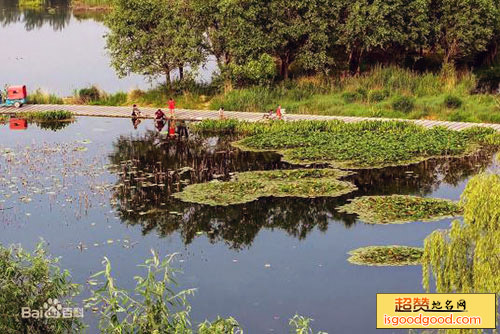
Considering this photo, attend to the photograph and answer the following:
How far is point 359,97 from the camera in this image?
46.8 metres

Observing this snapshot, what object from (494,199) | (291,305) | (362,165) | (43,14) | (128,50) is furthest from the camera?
(43,14)

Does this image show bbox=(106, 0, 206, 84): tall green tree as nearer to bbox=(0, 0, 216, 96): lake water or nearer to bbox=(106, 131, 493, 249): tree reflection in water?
bbox=(0, 0, 216, 96): lake water

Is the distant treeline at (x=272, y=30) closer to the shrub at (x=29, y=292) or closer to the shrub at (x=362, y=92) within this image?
the shrub at (x=362, y=92)

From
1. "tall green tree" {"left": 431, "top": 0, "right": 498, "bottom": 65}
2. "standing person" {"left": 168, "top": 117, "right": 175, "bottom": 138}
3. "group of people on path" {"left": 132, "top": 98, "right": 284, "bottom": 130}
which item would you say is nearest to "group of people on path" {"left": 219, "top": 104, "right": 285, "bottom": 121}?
"group of people on path" {"left": 132, "top": 98, "right": 284, "bottom": 130}

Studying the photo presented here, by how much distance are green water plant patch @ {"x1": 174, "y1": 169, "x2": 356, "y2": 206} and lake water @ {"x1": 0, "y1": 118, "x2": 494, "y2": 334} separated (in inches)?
24.4

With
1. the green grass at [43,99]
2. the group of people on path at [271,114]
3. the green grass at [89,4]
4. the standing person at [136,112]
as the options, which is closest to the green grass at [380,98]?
the group of people on path at [271,114]

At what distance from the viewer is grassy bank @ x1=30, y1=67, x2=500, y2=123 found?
145ft

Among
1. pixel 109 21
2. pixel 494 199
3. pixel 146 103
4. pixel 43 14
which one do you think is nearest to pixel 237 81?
pixel 146 103

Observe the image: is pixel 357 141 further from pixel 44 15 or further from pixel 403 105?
pixel 44 15

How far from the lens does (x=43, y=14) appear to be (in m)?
102

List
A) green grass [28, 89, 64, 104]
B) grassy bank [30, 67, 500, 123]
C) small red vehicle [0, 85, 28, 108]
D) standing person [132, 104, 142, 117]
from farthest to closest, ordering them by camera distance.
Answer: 1. green grass [28, 89, 64, 104]
2. small red vehicle [0, 85, 28, 108]
3. standing person [132, 104, 142, 117]
4. grassy bank [30, 67, 500, 123]

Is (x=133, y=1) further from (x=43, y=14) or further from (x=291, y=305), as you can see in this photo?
(x=43, y=14)

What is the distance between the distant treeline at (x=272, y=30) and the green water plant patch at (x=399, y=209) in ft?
62.9

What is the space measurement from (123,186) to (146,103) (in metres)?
18.0
